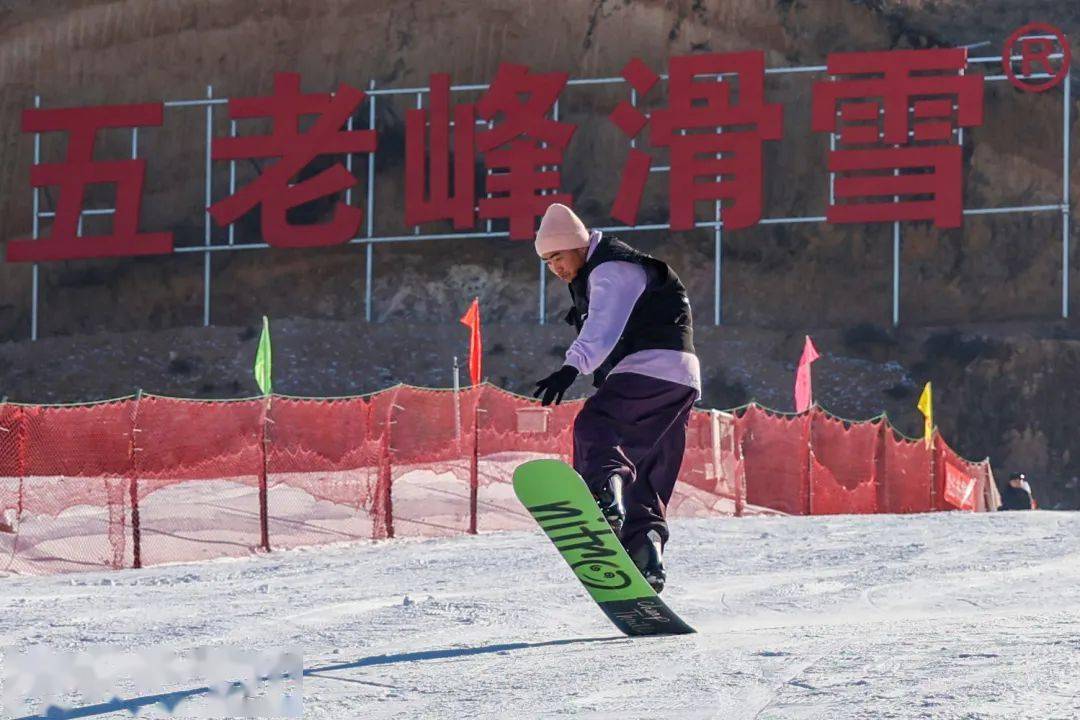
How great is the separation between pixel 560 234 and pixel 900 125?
3235 centimetres

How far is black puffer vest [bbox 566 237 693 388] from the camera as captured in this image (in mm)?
6773

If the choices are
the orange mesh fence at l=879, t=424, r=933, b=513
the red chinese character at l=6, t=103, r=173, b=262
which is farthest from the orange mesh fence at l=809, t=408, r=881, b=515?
the red chinese character at l=6, t=103, r=173, b=262

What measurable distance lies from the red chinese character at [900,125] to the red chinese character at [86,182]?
48.3ft

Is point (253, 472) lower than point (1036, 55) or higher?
lower

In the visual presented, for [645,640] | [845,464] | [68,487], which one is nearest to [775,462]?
[845,464]

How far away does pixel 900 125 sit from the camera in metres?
38.0

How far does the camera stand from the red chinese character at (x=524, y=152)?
39.2 m

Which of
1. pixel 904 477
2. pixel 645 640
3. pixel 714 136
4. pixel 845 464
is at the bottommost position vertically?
pixel 904 477

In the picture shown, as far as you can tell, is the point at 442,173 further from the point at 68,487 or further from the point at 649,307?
the point at 649,307

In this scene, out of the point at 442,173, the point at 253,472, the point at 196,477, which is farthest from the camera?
the point at 442,173

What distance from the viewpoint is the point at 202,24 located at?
4778 centimetres

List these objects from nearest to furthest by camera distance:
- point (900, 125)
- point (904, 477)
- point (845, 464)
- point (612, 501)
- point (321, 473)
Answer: point (612, 501), point (321, 473), point (845, 464), point (904, 477), point (900, 125)

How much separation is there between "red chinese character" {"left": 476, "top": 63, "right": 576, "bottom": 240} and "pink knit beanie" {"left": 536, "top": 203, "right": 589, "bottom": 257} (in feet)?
105

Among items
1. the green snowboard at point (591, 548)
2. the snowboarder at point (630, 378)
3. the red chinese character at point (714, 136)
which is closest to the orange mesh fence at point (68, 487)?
the snowboarder at point (630, 378)
